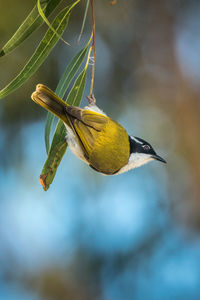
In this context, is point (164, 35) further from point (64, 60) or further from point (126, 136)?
point (126, 136)

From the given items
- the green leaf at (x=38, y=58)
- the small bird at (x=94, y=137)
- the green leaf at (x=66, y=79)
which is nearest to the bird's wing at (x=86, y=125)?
the small bird at (x=94, y=137)

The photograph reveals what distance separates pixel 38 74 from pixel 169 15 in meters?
2.58

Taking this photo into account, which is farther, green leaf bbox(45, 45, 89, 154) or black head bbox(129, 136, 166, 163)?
black head bbox(129, 136, 166, 163)

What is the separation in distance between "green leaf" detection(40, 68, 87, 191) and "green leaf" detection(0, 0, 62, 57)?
44 centimetres

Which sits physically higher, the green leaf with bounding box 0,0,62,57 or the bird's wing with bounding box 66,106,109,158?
the green leaf with bounding box 0,0,62,57

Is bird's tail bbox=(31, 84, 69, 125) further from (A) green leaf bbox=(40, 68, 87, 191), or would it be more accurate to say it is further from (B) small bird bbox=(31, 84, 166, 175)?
(A) green leaf bbox=(40, 68, 87, 191)

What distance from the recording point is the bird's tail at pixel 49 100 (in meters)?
2.38

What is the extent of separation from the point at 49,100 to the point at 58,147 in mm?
331

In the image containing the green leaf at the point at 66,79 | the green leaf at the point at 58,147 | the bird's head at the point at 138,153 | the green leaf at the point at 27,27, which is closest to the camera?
the green leaf at the point at 27,27

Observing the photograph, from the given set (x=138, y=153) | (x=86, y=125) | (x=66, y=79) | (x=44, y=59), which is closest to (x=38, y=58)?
(x=44, y=59)

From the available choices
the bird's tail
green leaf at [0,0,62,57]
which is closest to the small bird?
the bird's tail

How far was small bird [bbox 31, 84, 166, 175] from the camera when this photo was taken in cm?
240

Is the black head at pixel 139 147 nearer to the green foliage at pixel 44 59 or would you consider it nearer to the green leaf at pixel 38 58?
the green foliage at pixel 44 59

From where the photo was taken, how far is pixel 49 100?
2.39m
